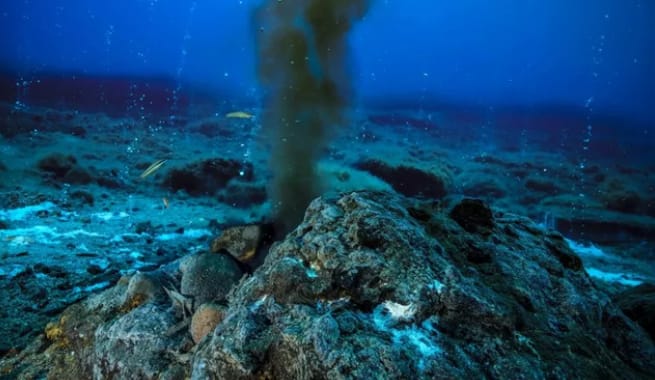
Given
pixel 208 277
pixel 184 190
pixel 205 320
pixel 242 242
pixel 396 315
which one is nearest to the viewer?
pixel 396 315

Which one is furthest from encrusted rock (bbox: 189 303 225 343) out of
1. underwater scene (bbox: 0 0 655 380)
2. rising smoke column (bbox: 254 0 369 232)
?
rising smoke column (bbox: 254 0 369 232)

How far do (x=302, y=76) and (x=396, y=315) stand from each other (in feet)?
16.2

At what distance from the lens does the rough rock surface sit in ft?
6.36

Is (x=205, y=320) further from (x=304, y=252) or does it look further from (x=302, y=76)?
(x=302, y=76)

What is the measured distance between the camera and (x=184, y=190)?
1047cm

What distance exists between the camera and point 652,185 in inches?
591

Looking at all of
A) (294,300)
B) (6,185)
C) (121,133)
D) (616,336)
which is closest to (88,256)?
(6,185)

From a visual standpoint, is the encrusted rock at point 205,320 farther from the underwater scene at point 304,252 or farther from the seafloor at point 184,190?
the seafloor at point 184,190

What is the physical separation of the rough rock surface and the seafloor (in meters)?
3.09

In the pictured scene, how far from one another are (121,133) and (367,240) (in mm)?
16477

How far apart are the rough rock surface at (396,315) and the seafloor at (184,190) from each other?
10.1 ft

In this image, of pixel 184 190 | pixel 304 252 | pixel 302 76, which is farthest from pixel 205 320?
pixel 184 190

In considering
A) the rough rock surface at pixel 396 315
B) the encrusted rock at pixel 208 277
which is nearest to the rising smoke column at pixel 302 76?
the encrusted rock at pixel 208 277

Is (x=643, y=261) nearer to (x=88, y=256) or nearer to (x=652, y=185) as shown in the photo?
(x=652, y=185)
